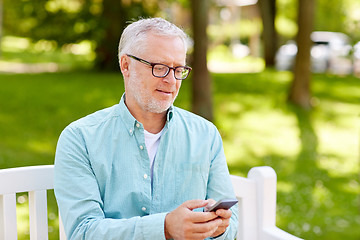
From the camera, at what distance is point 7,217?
91.9 inches

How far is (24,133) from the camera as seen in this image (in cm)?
996

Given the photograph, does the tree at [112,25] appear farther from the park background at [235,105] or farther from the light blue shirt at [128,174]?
the light blue shirt at [128,174]

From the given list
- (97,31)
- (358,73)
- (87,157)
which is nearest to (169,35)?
(87,157)

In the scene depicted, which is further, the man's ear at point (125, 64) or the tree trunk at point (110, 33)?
the tree trunk at point (110, 33)

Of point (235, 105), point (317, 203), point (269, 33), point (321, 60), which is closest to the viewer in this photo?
point (317, 203)

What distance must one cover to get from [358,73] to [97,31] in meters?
9.63

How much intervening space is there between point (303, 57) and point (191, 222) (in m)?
11.1

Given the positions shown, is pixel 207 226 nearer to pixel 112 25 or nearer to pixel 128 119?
pixel 128 119

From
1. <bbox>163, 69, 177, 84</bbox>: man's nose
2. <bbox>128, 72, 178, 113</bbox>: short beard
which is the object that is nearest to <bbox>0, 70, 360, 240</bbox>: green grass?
<bbox>128, 72, 178, 113</bbox>: short beard

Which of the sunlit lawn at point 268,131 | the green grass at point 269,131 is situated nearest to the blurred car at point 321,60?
the sunlit lawn at point 268,131

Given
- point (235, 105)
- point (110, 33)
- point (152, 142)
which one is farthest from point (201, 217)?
point (110, 33)

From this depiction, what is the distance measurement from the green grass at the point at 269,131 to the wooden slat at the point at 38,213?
3.08 meters

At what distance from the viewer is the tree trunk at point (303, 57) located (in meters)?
12.6

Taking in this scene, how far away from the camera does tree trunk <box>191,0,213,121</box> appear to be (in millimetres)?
9781
